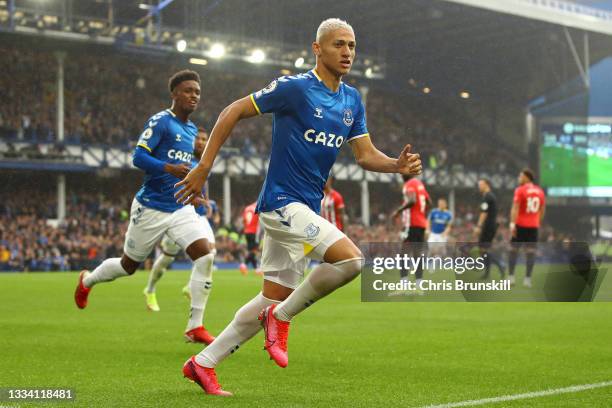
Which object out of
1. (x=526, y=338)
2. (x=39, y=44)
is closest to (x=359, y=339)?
(x=526, y=338)

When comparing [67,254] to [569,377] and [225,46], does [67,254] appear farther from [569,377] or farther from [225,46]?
[569,377]

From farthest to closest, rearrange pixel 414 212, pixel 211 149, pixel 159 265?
1. pixel 414 212
2. pixel 159 265
3. pixel 211 149

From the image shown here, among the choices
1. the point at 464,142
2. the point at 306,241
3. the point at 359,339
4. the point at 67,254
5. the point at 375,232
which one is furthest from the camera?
the point at 464,142

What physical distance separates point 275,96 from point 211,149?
1.69 feet

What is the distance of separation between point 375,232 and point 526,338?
33906 millimetres

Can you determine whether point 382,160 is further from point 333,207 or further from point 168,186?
point 333,207

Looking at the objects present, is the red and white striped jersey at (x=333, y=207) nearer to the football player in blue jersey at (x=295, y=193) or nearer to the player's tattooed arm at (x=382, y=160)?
the player's tattooed arm at (x=382, y=160)

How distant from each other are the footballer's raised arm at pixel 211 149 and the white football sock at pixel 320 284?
2.61 feet

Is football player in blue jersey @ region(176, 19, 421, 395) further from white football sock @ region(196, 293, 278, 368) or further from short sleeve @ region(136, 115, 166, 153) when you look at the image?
short sleeve @ region(136, 115, 166, 153)

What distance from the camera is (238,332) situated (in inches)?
221

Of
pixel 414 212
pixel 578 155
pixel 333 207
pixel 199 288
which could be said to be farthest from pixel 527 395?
pixel 578 155

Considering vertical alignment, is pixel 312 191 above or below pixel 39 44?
below

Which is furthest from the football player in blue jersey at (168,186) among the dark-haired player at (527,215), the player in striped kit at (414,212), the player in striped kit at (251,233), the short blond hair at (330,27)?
the player in striped kit at (251,233)

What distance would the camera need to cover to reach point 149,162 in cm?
859
